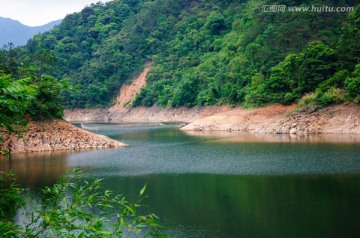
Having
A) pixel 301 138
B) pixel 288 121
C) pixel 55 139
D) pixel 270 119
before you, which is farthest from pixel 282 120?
pixel 55 139

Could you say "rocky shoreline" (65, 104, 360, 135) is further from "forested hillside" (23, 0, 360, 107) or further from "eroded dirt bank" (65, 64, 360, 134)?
"forested hillside" (23, 0, 360, 107)

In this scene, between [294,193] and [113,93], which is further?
[113,93]

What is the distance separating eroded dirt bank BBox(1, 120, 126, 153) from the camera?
42250mm

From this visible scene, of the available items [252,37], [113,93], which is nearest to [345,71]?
[252,37]

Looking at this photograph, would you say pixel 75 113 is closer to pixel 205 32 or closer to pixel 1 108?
pixel 205 32

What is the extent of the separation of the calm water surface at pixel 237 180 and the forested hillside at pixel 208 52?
11580mm

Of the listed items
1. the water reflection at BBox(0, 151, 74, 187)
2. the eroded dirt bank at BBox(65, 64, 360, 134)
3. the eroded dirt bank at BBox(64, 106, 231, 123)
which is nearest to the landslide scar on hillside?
the eroded dirt bank at BBox(64, 106, 231, 123)

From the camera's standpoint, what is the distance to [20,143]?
139 ft

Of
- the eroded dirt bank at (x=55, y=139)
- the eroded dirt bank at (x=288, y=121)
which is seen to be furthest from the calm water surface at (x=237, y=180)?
the eroded dirt bank at (x=288, y=121)

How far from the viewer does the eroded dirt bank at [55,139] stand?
4225cm

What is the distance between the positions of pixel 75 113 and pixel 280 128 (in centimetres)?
6857

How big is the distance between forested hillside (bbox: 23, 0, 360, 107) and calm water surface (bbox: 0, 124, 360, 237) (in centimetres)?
1158

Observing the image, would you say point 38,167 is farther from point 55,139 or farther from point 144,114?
point 144,114

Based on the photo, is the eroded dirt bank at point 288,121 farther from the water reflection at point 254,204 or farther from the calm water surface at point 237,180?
the water reflection at point 254,204
